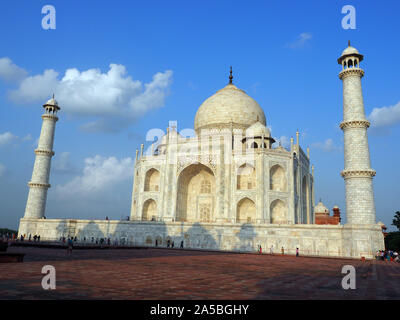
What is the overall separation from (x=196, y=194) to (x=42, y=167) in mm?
14901

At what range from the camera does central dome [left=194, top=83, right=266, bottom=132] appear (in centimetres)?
3550

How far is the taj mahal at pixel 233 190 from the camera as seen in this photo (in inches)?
829

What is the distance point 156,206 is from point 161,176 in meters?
3.07

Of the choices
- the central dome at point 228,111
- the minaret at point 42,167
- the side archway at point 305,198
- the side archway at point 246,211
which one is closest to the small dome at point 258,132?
the central dome at point 228,111

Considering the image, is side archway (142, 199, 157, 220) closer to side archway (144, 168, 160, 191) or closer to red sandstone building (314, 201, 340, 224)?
side archway (144, 168, 160, 191)

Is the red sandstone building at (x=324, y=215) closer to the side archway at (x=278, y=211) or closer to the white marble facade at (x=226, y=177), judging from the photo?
the white marble facade at (x=226, y=177)

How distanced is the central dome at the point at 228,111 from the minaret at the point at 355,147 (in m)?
13.5

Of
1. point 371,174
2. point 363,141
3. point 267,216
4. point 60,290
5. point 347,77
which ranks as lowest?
point 60,290

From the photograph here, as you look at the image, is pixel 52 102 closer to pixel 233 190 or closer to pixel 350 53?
pixel 233 190

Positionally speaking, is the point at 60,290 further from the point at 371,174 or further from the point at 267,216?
the point at 267,216
